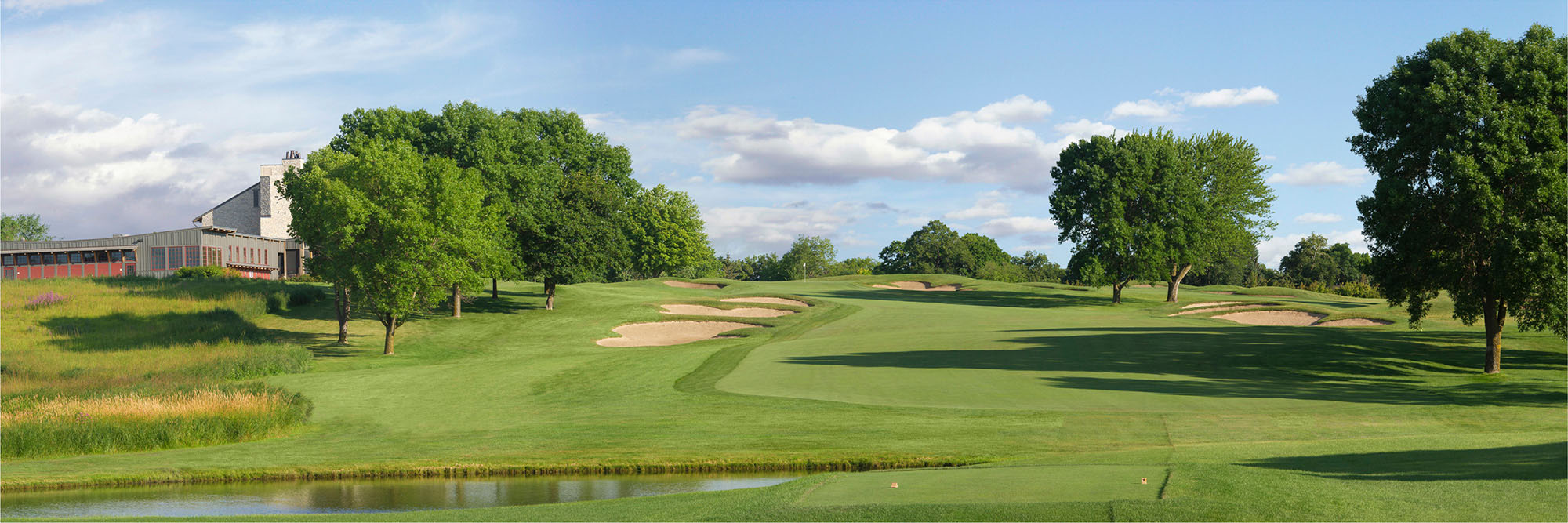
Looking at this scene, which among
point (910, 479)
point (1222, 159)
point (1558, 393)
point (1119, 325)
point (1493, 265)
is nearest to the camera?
point (910, 479)

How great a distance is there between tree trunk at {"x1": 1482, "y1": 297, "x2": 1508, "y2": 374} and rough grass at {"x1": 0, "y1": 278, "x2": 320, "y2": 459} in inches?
1347

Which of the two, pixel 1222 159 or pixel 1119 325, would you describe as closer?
pixel 1119 325

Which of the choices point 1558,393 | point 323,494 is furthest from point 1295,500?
point 1558,393

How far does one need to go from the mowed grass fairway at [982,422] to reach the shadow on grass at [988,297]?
1530 cm

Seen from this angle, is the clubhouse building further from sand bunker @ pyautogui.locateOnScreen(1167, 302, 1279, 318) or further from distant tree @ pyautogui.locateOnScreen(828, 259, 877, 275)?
distant tree @ pyautogui.locateOnScreen(828, 259, 877, 275)

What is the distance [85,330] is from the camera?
149 ft

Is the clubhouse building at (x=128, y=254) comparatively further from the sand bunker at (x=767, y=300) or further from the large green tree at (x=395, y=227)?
the sand bunker at (x=767, y=300)

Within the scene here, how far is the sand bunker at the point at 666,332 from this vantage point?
157 feet

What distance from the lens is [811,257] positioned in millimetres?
143625

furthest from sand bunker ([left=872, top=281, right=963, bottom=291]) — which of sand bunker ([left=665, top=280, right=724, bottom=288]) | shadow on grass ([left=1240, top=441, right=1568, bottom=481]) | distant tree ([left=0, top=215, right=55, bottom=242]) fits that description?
distant tree ([left=0, top=215, right=55, bottom=242])

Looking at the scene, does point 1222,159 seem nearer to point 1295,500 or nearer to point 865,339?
point 865,339

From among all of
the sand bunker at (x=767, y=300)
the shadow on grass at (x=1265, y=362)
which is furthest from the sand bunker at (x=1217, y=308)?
the sand bunker at (x=767, y=300)

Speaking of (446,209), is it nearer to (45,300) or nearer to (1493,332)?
(45,300)

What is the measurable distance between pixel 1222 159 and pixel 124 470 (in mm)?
60163
